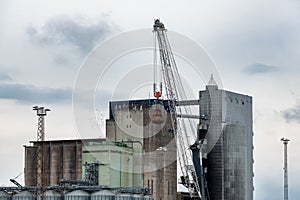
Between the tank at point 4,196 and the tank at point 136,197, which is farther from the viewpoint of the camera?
the tank at point 4,196

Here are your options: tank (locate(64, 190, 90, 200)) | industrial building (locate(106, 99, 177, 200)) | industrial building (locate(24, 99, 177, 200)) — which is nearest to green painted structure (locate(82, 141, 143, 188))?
industrial building (locate(24, 99, 177, 200))

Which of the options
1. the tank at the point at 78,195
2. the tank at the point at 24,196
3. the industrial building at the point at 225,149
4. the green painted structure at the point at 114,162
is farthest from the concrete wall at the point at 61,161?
the industrial building at the point at 225,149

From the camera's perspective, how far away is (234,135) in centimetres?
15375

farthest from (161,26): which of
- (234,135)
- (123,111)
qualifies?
(234,135)

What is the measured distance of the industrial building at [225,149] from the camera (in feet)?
498

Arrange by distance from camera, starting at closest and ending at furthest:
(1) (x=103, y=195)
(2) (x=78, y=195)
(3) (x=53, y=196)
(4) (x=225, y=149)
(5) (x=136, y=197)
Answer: (1) (x=103, y=195), (2) (x=78, y=195), (5) (x=136, y=197), (3) (x=53, y=196), (4) (x=225, y=149)

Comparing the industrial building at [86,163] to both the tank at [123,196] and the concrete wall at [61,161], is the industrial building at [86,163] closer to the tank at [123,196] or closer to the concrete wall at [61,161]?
the concrete wall at [61,161]

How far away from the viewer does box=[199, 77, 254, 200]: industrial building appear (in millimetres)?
151750

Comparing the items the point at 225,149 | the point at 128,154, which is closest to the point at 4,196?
the point at 128,154

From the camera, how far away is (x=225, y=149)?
151750 mm

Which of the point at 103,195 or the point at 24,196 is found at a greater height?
the point at 103,195

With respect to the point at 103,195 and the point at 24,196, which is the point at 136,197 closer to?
the point at 103,195

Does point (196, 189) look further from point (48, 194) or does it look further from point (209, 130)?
point (48, 194)

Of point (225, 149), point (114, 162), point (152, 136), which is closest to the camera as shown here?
point (114, 162)
